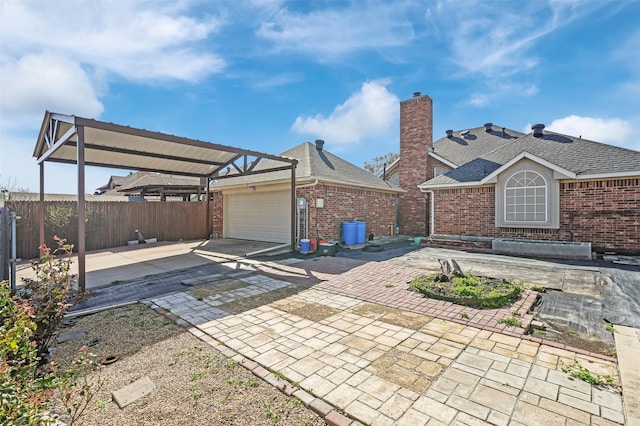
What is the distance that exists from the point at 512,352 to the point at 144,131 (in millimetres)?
8601

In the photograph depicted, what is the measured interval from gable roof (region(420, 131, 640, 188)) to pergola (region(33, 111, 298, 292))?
7.38 metres

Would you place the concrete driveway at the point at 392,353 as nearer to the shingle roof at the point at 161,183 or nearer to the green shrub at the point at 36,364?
the green shrub at the point at 36,364

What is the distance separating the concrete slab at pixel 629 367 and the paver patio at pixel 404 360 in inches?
3.0

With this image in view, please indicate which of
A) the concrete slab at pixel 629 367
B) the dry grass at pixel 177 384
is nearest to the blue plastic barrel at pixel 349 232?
the dry grass at pixel 177 384

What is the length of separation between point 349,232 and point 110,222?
34.6ft

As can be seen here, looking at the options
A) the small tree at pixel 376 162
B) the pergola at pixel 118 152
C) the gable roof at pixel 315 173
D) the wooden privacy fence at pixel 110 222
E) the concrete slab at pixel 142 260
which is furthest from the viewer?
the small tree at pixel 376 162

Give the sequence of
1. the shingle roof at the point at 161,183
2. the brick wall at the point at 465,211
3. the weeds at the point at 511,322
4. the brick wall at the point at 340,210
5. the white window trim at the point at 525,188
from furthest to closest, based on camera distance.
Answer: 1. the shingle roof at the point at 161,183
2. the brick wall at the point at 340,210
3. the brick wall at the point at 465,211
4. the white window trim at the point at 525,188
5. the weeds at the point at 511,322

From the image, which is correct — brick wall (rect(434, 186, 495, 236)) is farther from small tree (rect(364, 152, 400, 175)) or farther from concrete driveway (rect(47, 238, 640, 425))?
small tree (rect(364, 152, 400, 175))

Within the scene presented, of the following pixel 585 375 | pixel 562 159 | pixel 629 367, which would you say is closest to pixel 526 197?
pixel 562 159

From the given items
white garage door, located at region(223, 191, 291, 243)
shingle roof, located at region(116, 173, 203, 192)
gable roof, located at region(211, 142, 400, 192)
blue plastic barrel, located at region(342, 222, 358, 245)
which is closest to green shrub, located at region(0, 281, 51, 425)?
gable roof, located at region(211, 142, 400, 192)

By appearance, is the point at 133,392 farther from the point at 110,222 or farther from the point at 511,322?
the point at 110,222

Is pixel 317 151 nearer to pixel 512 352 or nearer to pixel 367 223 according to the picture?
pixel 367 223

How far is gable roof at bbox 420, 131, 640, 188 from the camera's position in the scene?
929 centimetres

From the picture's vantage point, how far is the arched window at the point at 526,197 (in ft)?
33.9
